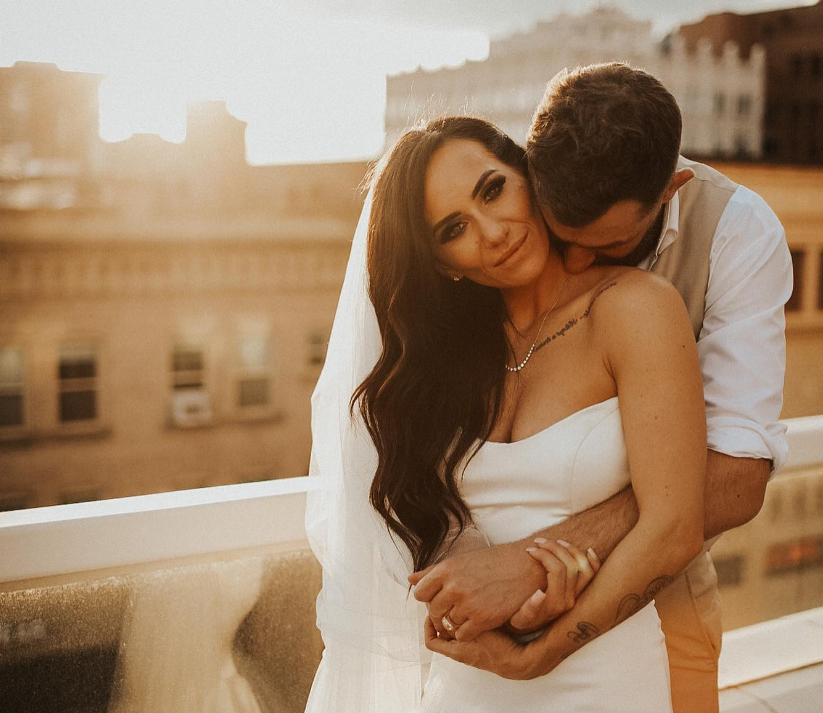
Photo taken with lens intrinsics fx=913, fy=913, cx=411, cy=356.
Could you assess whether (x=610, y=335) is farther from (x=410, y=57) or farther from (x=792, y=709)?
(x=410, y=57)

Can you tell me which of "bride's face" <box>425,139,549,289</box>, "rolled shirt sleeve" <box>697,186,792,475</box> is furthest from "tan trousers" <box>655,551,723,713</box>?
"bride's face" <box>425,139,549,289</box>

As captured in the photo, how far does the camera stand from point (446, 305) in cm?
137

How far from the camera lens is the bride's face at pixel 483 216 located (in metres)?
1.23

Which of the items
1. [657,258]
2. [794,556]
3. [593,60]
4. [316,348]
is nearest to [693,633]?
[657,258]

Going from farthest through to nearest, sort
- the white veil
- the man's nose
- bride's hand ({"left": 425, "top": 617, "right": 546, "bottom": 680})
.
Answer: the white veil → the man's nose → bride's hand ({"left": 425, "top": 617, "right": 546, "bottom": 680})

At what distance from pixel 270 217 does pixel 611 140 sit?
16388 mm

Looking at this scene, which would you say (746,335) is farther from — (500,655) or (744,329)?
(500,655)

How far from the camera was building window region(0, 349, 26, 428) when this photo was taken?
16.7m

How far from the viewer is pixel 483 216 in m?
1.23

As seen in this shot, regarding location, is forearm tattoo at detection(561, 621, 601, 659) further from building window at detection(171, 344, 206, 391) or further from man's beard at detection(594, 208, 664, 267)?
building window at detection(171, 344, 206, 391)

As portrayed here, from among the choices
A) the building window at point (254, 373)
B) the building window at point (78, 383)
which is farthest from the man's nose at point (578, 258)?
the building window at point (254, 373)

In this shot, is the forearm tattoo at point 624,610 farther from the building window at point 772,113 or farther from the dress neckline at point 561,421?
the building window at point 772,113

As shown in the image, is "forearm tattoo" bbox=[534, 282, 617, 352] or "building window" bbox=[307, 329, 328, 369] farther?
"building window" bbox=[307, 329, 328, 369]

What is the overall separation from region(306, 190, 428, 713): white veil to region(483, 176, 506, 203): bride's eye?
0.20m
